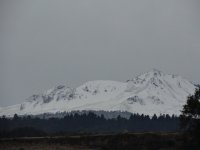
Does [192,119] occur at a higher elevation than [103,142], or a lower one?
higher

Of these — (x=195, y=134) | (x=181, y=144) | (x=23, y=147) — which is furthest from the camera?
(x=23, y=147)

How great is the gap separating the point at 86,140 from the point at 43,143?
8441 mm

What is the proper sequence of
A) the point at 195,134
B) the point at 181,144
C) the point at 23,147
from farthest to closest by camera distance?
the point at 23,147 < the point at 181,144 < the point at 195,134

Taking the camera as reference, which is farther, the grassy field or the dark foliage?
the grassy field

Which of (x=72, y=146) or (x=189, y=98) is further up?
(x=189, y=98)

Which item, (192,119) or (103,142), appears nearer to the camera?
(192,119)

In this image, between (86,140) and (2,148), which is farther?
(86,140)

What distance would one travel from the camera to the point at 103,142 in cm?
10325

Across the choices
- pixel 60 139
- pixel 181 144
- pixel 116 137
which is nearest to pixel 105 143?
pixel 116 137

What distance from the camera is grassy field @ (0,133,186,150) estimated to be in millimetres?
98375

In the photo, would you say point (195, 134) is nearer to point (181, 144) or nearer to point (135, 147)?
point (181, 144)

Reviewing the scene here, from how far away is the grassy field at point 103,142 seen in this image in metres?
98.4

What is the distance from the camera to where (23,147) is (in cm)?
10012

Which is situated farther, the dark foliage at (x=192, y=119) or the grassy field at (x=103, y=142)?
the grassy field at (x=103, y=142)
